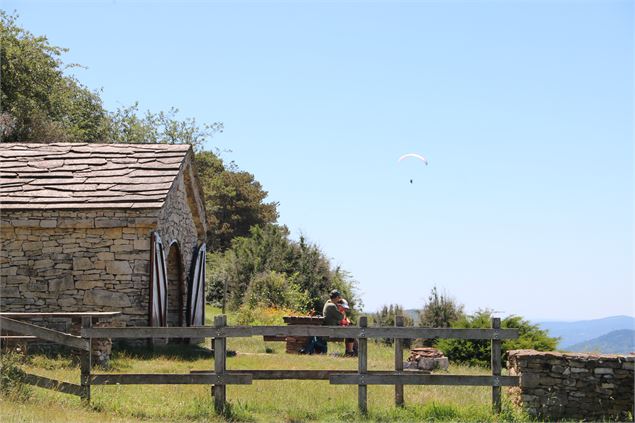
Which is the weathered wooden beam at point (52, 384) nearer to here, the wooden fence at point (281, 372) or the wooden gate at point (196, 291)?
the wooden fence at point (281, 372)

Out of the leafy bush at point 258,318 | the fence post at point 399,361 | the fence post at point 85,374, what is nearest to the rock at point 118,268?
the fence post at point 85,374

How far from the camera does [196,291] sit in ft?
72.3

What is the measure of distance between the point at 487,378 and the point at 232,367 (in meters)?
6.77

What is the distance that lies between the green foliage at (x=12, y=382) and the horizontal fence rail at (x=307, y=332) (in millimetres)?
990

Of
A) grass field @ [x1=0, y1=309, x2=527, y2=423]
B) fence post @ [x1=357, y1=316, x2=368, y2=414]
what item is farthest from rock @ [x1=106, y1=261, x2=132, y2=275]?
fence post @ [x1=357, y1=316, x2=368, y2=414]

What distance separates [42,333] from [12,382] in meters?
0.73

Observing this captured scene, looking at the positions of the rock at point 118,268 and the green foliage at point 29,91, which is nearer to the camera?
the rock at point 118,268

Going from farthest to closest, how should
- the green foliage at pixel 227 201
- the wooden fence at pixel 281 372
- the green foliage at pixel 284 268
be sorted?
the green foliage at pixel 227 201
the green foliage at pixel 284 268
the wooden fence at pixel 281 372

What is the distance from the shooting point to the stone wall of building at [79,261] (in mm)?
17500

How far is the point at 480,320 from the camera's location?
771 inches

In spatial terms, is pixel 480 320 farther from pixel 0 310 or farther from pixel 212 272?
pixel 212 272

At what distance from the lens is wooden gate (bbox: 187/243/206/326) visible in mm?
21438

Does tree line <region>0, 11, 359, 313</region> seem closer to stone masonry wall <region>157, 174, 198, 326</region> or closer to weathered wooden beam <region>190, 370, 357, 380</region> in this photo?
stone masonry wall <region>157, 174, 198, 326</region>

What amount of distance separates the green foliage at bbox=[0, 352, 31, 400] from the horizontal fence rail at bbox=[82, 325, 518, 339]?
39.0 inches
